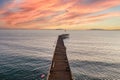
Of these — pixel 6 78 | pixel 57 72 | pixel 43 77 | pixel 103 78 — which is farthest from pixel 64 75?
pixel 6 78

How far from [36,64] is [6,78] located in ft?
44.5

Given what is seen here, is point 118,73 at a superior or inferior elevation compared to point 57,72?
inferior

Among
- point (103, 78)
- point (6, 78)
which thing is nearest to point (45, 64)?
point (6, 78)

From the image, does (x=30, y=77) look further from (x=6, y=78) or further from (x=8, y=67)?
(x=8, y=67)

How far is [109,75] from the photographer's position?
135ft

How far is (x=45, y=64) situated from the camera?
165 feet

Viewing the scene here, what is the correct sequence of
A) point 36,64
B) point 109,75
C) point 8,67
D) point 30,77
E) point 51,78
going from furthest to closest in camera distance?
point 36,64 < point 8,67 < point 109,75 < point 30,77 < point 51,78

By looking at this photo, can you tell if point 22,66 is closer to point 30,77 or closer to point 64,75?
point 30,77

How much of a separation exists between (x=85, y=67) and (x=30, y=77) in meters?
17.0

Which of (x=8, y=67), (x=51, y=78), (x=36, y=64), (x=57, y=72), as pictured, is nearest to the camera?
(x=51, y=78)

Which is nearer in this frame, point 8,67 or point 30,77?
point 30,77

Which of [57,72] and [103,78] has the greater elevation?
[57,72]

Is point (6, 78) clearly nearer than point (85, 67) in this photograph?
Yes

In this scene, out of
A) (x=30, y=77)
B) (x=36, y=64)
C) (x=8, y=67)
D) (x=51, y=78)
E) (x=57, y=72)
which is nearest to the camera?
(x=51, y=78)
